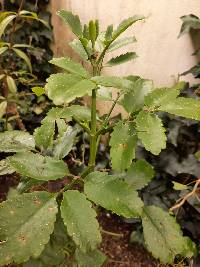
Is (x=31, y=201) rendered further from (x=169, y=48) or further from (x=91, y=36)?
(x=169, y=48)

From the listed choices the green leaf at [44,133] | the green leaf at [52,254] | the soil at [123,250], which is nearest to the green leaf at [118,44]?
the green leaf at [44,133]

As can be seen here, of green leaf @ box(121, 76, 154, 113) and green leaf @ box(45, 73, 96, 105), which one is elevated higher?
green leaf @ box(45, 73, 96, 105)

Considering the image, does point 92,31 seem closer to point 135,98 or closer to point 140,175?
point 135,98

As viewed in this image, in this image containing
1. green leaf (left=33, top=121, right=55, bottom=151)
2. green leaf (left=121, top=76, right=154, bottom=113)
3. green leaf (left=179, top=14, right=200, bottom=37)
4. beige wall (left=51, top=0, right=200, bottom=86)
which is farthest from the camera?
beige wall (left=51, top=0, right=200, bottom=86)

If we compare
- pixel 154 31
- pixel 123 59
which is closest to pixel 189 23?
pixel 154 31

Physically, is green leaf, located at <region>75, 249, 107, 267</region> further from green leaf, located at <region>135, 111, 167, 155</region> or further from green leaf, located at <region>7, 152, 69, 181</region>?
green leaf, located at <region>135, 111, 167, 155</region>

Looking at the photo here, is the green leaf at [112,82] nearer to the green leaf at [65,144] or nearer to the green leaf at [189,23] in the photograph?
the green leaf at [65,144]

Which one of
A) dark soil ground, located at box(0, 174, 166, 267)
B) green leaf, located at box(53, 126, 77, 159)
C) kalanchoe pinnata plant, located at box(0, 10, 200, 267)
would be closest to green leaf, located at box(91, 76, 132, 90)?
kalanchoe pinnata plant, located at box(0, 10, 200, 267)

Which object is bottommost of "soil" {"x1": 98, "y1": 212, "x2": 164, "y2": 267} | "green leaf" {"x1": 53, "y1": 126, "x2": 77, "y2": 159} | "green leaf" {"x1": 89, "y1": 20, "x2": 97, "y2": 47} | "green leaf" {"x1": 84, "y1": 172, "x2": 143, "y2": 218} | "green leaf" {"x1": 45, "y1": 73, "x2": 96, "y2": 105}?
"soil" {"x1": 98, "y1": 212, "x2": 164, "y2": 267}
